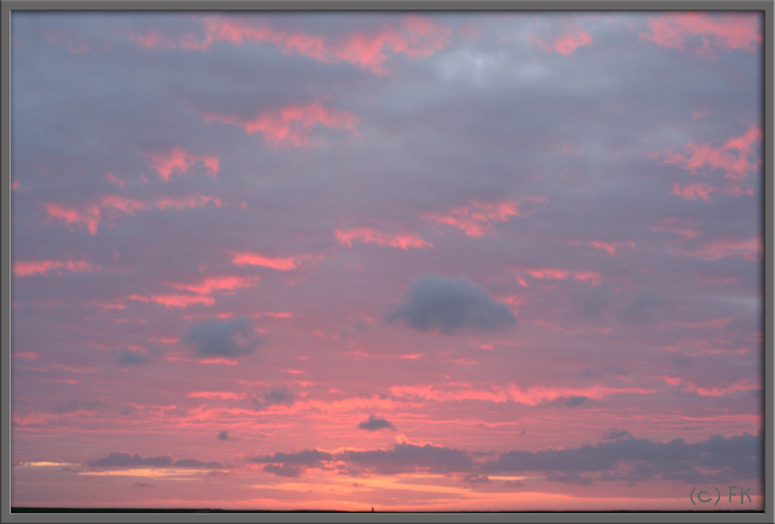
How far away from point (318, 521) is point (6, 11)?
4499 cm

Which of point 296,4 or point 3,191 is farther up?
point 296,4

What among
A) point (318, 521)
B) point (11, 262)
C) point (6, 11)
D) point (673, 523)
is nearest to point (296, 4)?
point (6, 11)

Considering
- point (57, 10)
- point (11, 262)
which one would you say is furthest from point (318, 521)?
point (57, 10)

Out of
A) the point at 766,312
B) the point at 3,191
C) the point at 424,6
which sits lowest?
the point at 766,312

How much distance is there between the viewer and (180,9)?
44.4 meters

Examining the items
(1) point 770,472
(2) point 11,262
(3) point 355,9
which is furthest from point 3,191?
(1) point 770,472

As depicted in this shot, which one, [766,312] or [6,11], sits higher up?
[6,11]

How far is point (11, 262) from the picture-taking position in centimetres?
4550

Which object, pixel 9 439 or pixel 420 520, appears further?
pixel 9 439

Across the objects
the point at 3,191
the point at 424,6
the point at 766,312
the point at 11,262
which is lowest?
the point at 766,312

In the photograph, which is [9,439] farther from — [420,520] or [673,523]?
[673,523]

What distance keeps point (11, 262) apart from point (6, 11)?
62.7ft

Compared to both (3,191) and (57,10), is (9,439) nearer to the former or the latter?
(3,191)

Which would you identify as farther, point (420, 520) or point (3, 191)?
point (3, 191)
